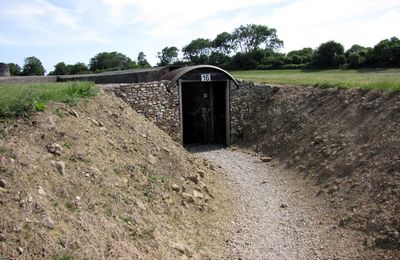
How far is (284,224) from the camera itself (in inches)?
360

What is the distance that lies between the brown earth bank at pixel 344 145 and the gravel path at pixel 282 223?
325 millimetres

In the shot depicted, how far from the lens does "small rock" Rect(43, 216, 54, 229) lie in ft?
18.1

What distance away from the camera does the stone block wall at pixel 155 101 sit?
1494 centimetres

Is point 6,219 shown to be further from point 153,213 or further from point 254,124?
point 254,124

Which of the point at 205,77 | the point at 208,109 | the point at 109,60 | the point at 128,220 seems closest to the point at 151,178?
the point at 128,220

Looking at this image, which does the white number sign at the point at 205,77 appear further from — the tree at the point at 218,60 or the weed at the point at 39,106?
the tree at the point at 218,60

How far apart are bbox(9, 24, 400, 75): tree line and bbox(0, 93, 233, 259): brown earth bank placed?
65.3 ft

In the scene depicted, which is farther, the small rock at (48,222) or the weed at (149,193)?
the weed at (149,193)

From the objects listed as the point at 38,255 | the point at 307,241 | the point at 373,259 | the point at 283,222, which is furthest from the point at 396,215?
the point at 38,255

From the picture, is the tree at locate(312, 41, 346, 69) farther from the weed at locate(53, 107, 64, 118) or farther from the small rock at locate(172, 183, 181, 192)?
the weed at locate(53, 107, 64, 118)

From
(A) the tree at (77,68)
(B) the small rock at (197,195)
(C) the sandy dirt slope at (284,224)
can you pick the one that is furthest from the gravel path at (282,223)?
(A) the tree at (77,68)

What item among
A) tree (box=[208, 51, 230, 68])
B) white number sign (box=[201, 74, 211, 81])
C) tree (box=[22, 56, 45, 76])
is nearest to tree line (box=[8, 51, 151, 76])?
tree (box=[22, 56, 45, 76])

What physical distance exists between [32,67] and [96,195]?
4074 centimetres

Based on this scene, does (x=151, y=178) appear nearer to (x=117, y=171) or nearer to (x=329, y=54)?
(x=117, y=171)
